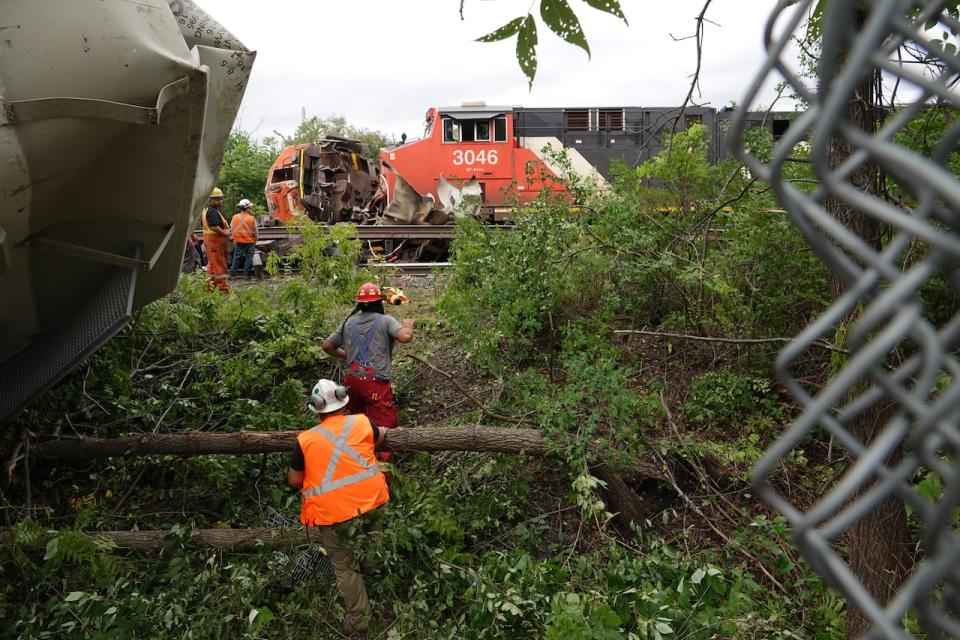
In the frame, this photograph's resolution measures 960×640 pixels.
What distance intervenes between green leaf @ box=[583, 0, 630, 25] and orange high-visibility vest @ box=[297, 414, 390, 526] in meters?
3.14

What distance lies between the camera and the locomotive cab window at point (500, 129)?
1533cm

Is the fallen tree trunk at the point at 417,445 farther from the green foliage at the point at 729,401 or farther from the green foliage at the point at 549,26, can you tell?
the green foliage at the point at 549,26

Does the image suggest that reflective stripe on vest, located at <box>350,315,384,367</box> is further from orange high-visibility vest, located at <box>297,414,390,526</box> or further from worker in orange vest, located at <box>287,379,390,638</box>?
orange high-visibility vest, located at <box>297,414,390,526</box>

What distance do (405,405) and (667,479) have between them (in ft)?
8.76

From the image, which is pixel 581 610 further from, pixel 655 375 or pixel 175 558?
pixel 655 375

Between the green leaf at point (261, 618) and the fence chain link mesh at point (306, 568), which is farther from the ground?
the green leaf at point (261, 618)

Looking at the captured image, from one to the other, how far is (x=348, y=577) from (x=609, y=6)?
3.65 m

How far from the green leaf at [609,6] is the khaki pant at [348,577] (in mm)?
3478

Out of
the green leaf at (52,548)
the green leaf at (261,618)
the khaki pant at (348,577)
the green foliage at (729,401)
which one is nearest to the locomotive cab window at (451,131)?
the green foliage at (729,401)

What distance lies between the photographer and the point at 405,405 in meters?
6.87

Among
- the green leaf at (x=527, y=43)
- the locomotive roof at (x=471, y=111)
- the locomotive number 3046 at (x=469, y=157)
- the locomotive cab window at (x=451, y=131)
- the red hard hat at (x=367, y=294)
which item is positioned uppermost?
the locomotive roof at (x=471, y=111)

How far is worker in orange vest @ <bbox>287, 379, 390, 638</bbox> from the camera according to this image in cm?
440

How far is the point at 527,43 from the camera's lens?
185cm

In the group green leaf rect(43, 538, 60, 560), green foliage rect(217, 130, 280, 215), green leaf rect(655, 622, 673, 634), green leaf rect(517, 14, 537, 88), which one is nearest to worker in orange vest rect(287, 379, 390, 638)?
green leaf rect(43, 538, 60, 560)
